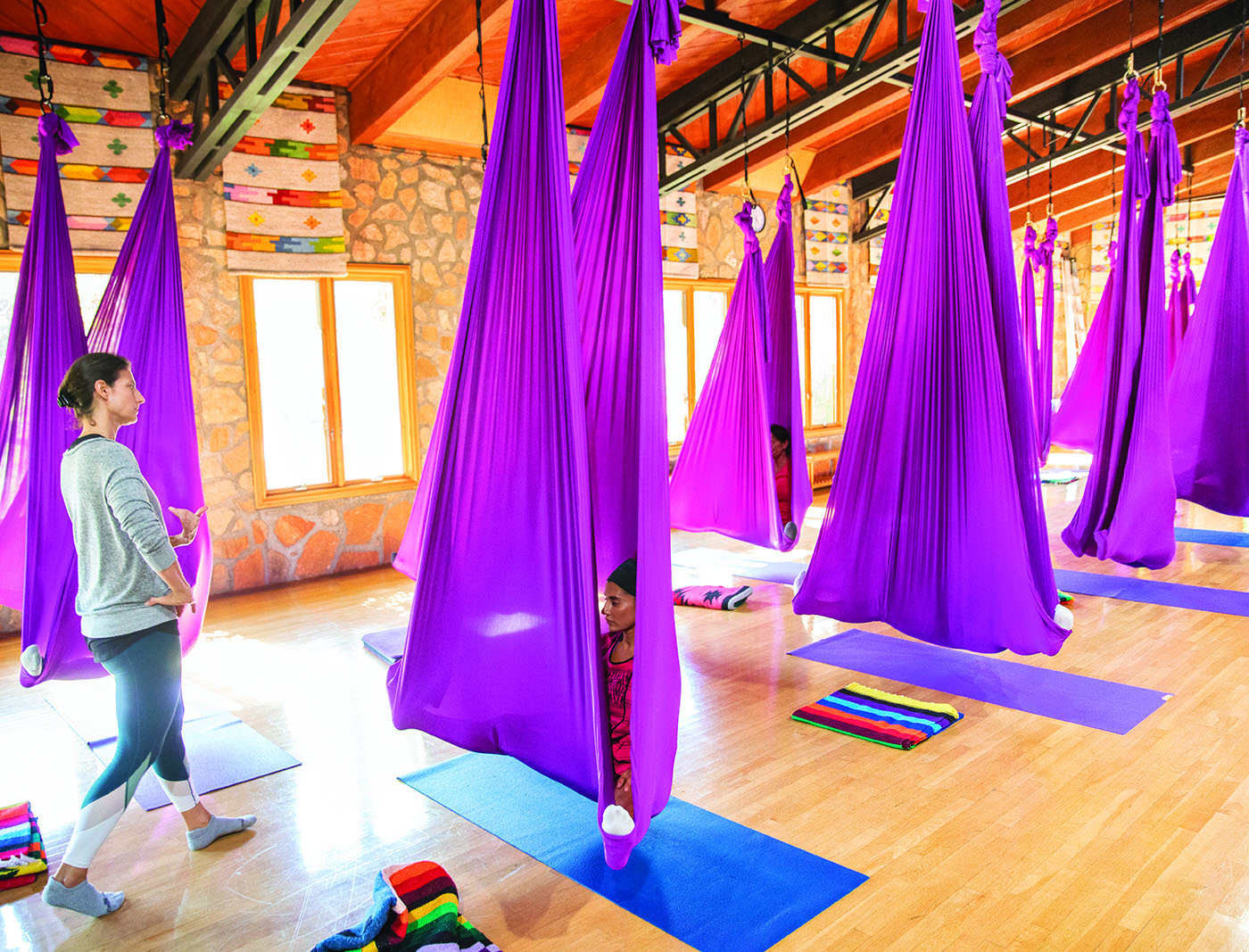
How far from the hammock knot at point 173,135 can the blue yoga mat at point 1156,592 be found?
4391 mm

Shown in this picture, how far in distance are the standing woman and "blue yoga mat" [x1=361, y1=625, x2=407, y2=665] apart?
5.60 ft

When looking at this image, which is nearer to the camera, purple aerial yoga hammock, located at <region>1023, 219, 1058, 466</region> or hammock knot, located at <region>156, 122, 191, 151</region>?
hammock knot, located at <region>156, 122, 191, 151</region>

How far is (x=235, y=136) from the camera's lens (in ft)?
14.0

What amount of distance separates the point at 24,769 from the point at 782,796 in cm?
236

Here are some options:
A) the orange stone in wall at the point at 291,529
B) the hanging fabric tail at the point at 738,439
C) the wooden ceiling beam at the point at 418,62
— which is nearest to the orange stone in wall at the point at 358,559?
the orange stone in wall at the point at 291,529

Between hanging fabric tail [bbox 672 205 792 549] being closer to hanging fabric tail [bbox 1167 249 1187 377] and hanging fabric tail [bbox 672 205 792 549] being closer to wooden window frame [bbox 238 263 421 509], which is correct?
wooden window frame [bbox 238 263 421 509]

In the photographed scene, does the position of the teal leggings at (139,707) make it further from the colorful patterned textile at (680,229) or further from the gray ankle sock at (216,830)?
the colorful patterned textile at (680,229)

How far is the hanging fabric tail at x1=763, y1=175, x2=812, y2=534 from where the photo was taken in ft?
16.4

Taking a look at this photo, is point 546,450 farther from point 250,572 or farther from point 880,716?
point 250,572

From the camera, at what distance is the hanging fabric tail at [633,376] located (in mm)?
1862

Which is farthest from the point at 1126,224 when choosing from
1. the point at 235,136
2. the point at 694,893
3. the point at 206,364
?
the point at 206,364

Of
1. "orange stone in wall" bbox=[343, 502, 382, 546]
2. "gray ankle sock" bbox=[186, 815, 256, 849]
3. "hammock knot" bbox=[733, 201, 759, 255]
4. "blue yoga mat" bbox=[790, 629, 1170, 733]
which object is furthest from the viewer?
"orange stone in wall" bbox=[343, 502, 382, 546]

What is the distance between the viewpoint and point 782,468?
16.8ft

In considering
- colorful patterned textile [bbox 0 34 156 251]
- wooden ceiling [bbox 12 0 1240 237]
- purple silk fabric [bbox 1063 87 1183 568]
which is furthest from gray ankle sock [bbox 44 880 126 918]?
purple silk fabric [bbox 1063 87 1183 568]
